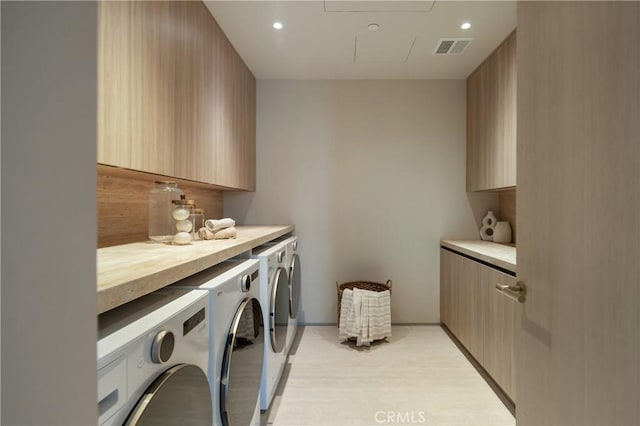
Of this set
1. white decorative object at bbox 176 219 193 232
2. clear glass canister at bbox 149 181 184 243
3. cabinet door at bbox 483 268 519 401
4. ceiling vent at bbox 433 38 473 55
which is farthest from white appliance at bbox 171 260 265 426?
ceiling vent at bbox 433 38 473 55

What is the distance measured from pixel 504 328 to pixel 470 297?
1.65 feet

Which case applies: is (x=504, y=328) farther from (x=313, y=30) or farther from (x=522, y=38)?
(x=313, y=30)

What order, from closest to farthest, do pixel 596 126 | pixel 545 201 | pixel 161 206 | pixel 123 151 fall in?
pixel 596 126 < pixel 545 201 < pixel 123 151 < pixel 161 206

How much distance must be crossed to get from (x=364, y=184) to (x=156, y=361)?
8.69 ft

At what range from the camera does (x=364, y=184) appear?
3.09 meters

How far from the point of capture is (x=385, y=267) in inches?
122

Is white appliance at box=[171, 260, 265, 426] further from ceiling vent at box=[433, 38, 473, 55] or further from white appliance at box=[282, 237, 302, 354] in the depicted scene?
ceiling vent at box=[433, 38, 473, 55]

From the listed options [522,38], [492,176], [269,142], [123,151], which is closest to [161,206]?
[123,151]

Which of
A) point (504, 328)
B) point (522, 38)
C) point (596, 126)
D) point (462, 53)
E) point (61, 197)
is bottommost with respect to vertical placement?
point (504, 328)

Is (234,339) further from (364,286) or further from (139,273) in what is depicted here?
(364,286)

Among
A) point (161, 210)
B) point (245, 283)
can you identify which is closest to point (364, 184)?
point (161, 210)

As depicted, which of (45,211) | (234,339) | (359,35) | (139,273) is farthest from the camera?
(359,35)

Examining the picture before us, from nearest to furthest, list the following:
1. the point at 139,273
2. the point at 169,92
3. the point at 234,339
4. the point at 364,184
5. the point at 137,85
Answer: the point at 139,273 < the point at 234,339 < the point at 137,85 < the point at 169,92 < the point at 364,184

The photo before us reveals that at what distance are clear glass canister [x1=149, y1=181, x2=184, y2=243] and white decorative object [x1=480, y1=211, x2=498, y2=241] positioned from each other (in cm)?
268
